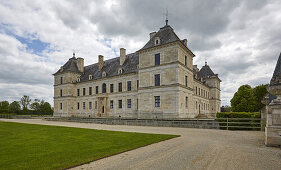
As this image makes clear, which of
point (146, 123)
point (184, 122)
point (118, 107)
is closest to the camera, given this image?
point (184, 122)

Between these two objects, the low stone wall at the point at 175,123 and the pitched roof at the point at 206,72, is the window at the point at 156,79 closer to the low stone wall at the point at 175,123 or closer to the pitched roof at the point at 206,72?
the low stone wall at the point at 175,123

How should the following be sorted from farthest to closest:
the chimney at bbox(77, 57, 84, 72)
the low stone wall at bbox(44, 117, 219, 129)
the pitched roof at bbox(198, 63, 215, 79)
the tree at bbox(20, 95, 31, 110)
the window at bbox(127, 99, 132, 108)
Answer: the tree at bbox(20, 95, 31, 110)
the pitched roof at bbox(198, 63, 215, 79)
the chimney at bbox(77, 57, 84, 72)
the window at bbox(127, 99, 132, 108)
the low stone wall at bbox(44, 117, 219, 129)

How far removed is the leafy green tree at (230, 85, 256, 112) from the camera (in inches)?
1496

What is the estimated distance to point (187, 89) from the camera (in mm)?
26719

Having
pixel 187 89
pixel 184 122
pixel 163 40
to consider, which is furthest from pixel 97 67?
pixel 184 122

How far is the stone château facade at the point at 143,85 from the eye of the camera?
25.0 metres

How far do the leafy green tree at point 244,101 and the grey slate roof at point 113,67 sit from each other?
2443 cm

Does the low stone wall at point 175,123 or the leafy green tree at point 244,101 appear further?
the leafy green tree at point 244,101

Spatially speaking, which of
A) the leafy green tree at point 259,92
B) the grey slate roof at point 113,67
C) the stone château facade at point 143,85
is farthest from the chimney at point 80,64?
the leafy green tree at point 259,92

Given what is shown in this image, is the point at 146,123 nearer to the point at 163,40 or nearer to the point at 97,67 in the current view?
the point at 163,40

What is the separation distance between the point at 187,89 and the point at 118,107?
1366 centimetres

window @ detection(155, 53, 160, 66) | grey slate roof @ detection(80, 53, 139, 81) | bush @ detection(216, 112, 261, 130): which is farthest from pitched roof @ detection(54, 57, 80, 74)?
bush @ detection(216, 112, 261, 130)

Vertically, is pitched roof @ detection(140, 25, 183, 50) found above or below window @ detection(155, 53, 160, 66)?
above

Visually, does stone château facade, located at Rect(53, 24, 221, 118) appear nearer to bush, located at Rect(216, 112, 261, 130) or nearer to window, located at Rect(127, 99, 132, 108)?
window, located at Rect(127, 99, 132, 108)
